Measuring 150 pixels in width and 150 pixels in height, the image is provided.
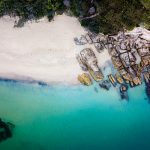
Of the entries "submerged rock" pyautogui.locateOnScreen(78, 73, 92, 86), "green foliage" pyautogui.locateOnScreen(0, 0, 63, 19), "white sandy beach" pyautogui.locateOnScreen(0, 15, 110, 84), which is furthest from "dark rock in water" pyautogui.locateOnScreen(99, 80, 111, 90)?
"green foliage" pyautogui.locateOnScreen(0, 0, 63, 19)

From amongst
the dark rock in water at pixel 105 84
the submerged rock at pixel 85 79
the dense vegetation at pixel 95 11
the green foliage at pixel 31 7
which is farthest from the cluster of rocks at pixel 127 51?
the green foliage at pixel 31 7

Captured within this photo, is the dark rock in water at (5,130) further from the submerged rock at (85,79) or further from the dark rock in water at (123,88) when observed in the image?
the dark rock in water at (123,88)

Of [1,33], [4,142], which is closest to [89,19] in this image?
[1,33]

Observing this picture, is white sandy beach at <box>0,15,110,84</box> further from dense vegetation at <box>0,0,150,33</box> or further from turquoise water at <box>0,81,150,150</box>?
turquoise water at <box>0,81,150,150</box>

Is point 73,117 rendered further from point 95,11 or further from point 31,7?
point 31,7

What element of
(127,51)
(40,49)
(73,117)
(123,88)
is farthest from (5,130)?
(127,51)
